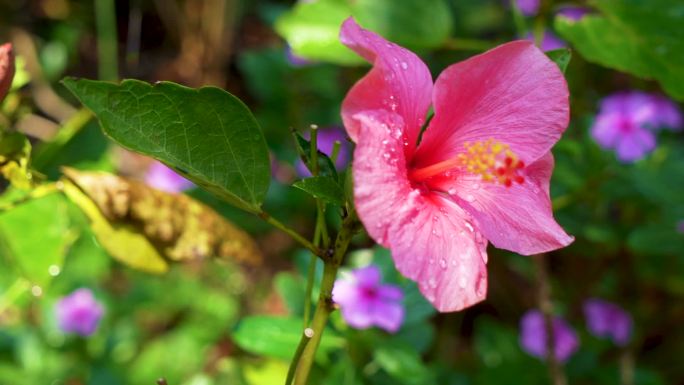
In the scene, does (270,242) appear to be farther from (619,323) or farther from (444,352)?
(619,323)

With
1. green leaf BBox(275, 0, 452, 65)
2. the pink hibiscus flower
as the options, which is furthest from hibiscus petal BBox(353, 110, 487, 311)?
green leaf BBox(275, 0, 452, 65)

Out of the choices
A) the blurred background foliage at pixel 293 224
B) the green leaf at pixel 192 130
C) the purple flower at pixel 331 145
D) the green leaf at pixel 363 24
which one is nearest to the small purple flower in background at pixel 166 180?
the blurred background foliage at pixel 293 224

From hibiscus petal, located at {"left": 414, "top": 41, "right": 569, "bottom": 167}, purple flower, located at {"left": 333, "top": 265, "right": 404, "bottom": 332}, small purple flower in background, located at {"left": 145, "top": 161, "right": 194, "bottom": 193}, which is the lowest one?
small purple flower in background, located at {"left": 145, "top": 161, "right": 194, "bottom": 193}

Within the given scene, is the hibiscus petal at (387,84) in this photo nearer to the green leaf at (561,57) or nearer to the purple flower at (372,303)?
the green leaf at (561,57)

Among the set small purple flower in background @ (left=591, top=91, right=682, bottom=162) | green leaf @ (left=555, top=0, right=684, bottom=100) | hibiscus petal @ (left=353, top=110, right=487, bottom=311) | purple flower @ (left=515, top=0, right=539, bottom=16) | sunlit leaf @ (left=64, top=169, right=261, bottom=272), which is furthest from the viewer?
purple flower @ (left=515, top=0, right=539, bottom=16)

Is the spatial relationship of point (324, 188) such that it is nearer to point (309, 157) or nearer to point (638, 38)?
point (309, 157)

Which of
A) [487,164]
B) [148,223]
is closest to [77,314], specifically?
[148,223]

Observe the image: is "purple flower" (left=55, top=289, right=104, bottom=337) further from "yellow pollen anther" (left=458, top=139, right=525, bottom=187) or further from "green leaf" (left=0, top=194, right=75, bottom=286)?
"yellow pollen anther" (left=458, top=139, right=525, bottom=187)
